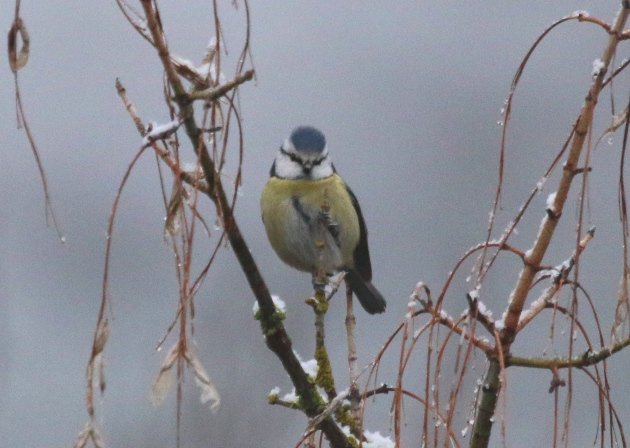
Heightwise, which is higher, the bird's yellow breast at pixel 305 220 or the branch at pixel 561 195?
the bird's yellow breast at pixel 305 220

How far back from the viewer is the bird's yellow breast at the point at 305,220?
3111 millimetres

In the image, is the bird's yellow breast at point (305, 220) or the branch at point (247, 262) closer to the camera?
the branch at point (247, 262)

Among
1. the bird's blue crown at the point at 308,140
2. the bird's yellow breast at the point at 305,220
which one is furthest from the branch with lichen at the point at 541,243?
the bird's blue crown at the point at 308,140

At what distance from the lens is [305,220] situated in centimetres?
314

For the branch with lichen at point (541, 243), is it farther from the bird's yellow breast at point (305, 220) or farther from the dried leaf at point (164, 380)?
the bird's yellow breast at point (305, 220)

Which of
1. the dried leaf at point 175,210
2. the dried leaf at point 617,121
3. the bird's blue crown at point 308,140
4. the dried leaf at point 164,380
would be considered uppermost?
the bird's blue crown at point 308,140

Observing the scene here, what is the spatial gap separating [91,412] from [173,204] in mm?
218

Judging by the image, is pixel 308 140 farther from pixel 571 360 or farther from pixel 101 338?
pixel 101 338

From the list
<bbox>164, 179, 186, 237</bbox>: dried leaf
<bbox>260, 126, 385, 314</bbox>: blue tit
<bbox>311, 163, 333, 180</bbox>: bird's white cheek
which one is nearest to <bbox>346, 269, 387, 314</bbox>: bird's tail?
<bbox>260, 126, 385, 314</bbox>: blue tit

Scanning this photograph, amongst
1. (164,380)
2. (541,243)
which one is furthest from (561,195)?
(164,380)

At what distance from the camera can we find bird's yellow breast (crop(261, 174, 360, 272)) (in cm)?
311

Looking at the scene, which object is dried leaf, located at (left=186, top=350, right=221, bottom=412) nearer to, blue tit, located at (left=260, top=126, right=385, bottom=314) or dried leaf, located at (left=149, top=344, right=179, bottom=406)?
dried leaf, located at (left=149, top=344, right=179, bottom=406)

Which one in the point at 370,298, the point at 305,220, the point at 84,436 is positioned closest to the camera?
the point at 84,436

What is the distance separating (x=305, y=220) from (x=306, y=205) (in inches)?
2.1
